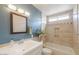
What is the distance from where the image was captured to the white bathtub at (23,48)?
1164mm

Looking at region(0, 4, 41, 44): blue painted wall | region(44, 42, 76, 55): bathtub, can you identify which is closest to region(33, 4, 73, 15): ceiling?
region(0, 4, 41, 44): blue painted wall

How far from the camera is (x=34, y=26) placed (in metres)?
1.34

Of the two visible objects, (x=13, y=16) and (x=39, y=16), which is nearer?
(x=13, y=16)

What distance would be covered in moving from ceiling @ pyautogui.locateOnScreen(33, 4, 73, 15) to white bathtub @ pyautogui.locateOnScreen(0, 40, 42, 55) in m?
0.47

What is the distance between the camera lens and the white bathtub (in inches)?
45.8

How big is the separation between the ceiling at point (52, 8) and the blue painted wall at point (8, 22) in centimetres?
8

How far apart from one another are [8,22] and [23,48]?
394 mm

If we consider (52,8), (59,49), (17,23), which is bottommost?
(59,49)

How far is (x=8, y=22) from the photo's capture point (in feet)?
3.96

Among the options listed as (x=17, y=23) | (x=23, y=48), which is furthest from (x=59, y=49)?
(x=17, y=23)

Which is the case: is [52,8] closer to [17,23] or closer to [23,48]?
[17,23]
